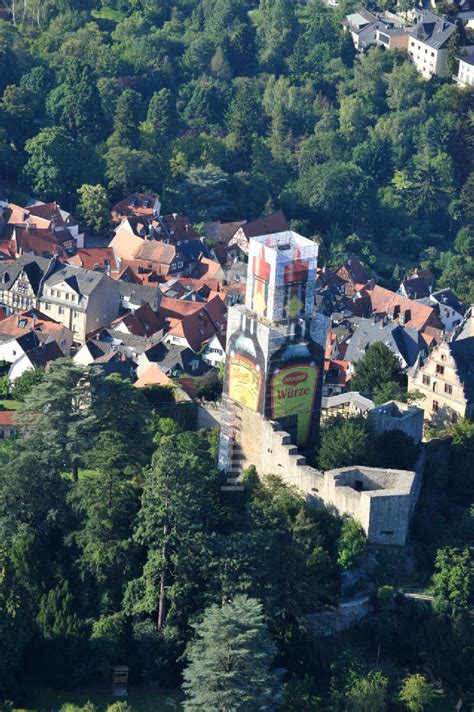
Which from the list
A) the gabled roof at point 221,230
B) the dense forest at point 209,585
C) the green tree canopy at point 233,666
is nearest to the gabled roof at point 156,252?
the gabled roof at point 221,230

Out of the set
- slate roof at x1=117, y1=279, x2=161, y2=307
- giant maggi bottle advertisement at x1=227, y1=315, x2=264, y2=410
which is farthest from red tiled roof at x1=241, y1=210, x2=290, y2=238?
giant maggi bottle advertisement at x1=227, y1=315, x2=264, y2=410

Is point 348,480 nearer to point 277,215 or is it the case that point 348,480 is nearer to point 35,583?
point 35,583

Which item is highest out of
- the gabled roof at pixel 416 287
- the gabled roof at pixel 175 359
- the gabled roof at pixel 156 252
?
the gabled roof at pixel 175 359

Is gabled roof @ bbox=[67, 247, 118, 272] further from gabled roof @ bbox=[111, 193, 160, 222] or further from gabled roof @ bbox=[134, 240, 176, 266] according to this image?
gabled roof @ bbox=[111, 193, 160, 222]

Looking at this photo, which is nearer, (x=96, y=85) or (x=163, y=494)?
(x=163, y=494)

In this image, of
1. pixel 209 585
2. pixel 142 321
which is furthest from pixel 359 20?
pixel 209 585

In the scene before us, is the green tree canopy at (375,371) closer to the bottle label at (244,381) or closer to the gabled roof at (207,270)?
the bottle label at (244,381)

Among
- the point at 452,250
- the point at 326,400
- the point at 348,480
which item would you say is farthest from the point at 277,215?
the point at 348,480
